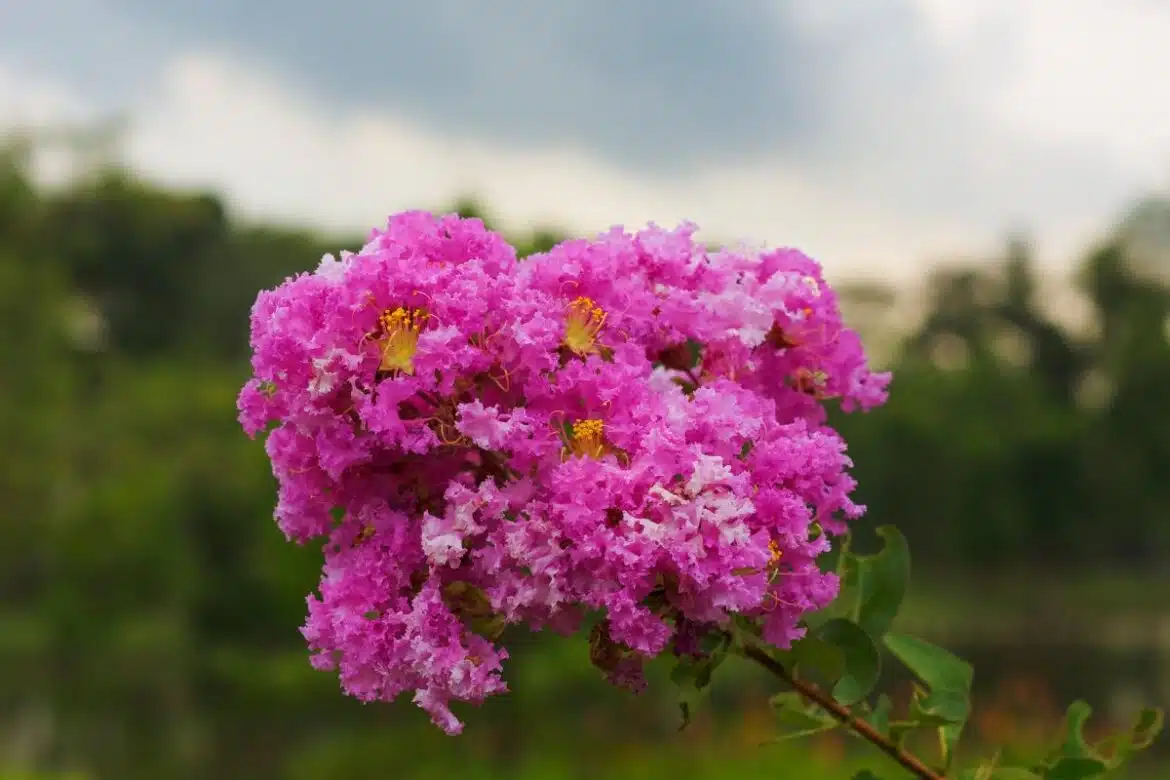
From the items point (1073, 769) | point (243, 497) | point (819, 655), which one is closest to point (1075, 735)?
point (1073, 769)

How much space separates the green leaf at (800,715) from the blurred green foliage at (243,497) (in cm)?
20

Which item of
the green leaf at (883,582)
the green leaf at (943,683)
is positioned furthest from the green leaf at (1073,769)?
the green leaf at (883,582)

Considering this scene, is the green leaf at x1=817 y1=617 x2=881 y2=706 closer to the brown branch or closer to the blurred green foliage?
the brown branch

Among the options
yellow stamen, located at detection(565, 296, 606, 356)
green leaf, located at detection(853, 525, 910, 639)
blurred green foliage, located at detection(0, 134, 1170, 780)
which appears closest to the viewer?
yellow stamen, located at detection(565, 296, 606, 356)

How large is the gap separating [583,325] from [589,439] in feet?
0.59

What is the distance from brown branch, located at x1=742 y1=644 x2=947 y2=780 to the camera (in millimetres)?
1966

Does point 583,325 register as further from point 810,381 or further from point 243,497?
point 243,497

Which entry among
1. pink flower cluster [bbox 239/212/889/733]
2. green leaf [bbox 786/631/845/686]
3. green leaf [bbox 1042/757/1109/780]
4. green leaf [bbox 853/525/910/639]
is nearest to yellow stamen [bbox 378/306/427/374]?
pink flower cluster [bbox 239/212/889/733]

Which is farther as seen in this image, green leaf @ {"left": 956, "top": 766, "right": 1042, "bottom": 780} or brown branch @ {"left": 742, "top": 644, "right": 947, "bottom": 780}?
green leaf @ {"left": 956, "top": 766, "right": 1042, "bottom": 780}

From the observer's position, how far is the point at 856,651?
6.63 feet

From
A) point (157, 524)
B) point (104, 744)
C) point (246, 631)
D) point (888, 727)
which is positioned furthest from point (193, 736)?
point (888, 727)

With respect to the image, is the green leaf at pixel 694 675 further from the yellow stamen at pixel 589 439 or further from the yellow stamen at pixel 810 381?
the yellow stamen at pixel 810 381

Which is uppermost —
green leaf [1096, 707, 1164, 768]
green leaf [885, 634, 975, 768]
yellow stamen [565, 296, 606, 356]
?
yellow stamen [565, 296, 606, 356]

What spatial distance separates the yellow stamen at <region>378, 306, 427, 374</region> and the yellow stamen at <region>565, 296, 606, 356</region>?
8.3 inches
